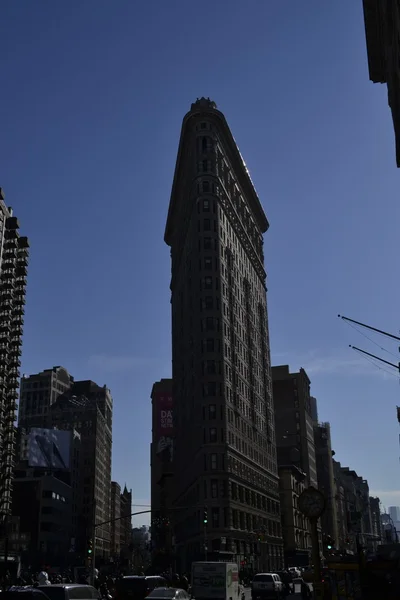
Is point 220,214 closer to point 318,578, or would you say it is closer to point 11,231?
point 11,231

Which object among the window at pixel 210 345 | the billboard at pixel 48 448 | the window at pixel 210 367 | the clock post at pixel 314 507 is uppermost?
the window at pixel 210 345

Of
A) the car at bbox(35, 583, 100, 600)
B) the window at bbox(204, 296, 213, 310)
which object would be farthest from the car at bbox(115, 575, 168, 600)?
the window at bbox(204, 296, 213, 310)

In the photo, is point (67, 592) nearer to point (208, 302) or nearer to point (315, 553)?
point (315, 553)

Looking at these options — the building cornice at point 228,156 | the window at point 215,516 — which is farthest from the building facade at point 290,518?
the building cornice at point 228,156

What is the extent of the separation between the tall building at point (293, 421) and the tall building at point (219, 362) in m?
40.1

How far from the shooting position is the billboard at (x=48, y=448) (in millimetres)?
140875

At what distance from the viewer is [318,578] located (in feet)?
Result: 68.0

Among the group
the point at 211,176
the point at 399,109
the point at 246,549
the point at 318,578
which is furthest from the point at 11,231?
the point at 318,578

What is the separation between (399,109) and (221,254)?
6812 cm

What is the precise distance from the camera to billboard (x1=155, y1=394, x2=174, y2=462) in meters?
175

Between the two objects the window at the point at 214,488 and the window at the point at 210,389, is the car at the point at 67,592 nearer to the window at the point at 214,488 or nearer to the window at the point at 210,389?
the window at the point at 214,488

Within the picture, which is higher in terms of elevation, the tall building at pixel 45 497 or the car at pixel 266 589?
the tall building at pixel 45 497

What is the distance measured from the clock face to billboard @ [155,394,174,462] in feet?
505

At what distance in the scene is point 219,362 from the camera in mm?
92938
